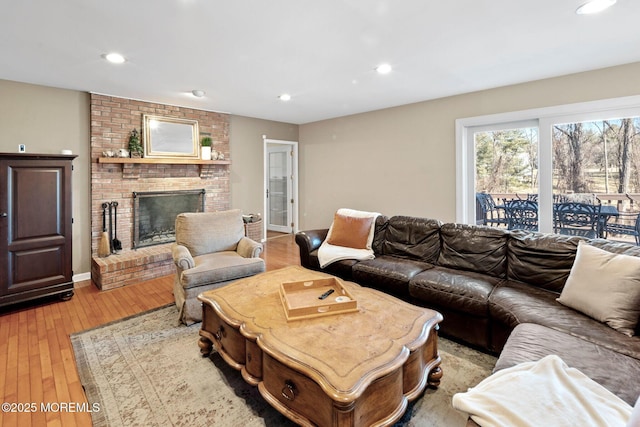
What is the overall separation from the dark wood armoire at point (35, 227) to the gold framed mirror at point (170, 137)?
1.30m

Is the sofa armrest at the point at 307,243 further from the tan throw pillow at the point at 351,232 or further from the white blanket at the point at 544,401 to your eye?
the white blanket at the point at 544,401

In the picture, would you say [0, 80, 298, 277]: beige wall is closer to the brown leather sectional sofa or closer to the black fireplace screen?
the black fireplace screen

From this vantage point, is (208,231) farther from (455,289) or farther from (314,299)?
(455,289)

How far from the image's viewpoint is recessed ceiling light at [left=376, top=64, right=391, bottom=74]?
3.10m

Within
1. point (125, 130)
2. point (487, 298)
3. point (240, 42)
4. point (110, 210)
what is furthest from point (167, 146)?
point (487, 298)

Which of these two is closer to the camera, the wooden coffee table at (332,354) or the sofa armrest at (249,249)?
the wooden coffee table at (332,354)

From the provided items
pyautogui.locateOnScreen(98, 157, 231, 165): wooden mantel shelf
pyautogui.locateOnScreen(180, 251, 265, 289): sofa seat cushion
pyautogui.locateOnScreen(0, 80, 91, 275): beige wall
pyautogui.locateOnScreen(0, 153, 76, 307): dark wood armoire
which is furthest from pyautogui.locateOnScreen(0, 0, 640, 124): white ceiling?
pyautogui.locateOnScreen(180, 251, 265, 289): sofa seat cushion

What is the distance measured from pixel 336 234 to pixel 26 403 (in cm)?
283

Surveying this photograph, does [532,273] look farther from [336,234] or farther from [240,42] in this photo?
[240,42]

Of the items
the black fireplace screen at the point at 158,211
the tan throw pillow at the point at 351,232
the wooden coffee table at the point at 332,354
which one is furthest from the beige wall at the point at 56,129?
the tan throw pillow at the point at 351,232

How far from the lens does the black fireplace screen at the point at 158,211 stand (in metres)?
4.43

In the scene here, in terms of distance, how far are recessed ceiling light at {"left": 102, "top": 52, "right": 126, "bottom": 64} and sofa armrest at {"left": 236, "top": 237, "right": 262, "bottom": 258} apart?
2.11 meters

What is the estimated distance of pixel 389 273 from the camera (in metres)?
2.88

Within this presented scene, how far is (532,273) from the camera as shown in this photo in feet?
8.31
